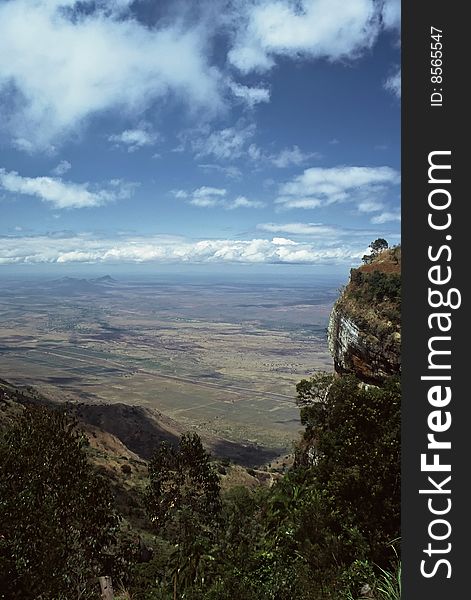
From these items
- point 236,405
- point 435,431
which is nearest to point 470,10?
point 435,431

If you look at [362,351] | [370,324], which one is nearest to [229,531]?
[362,351]

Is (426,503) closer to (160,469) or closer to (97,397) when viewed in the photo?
(160,469)

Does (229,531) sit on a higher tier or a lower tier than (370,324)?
lower

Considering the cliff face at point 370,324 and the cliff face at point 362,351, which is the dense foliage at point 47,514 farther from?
the cliff face at point 370,324

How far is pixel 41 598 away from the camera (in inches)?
491

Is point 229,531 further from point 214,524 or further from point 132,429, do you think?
point 132,429

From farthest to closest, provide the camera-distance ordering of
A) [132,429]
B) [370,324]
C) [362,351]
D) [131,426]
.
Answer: [131,426]
[132,429]
[370,324]
[362,351]

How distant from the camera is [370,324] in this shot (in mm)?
35188

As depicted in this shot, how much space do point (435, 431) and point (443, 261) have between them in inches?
73.5

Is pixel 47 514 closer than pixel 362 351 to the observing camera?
Yes

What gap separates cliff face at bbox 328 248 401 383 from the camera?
108 ft

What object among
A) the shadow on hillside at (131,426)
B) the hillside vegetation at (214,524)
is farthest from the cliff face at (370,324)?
the shadow on hillside at (131,426)

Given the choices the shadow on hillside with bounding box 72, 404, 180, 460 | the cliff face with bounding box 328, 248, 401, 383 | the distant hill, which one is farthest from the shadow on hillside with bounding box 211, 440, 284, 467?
the cliff face with bounding box 328, 248, 401, 383

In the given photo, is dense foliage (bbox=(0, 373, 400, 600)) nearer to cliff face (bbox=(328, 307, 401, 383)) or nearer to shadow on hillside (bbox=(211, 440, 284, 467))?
cliff face (bbox=(328, 307, 401, 383))
